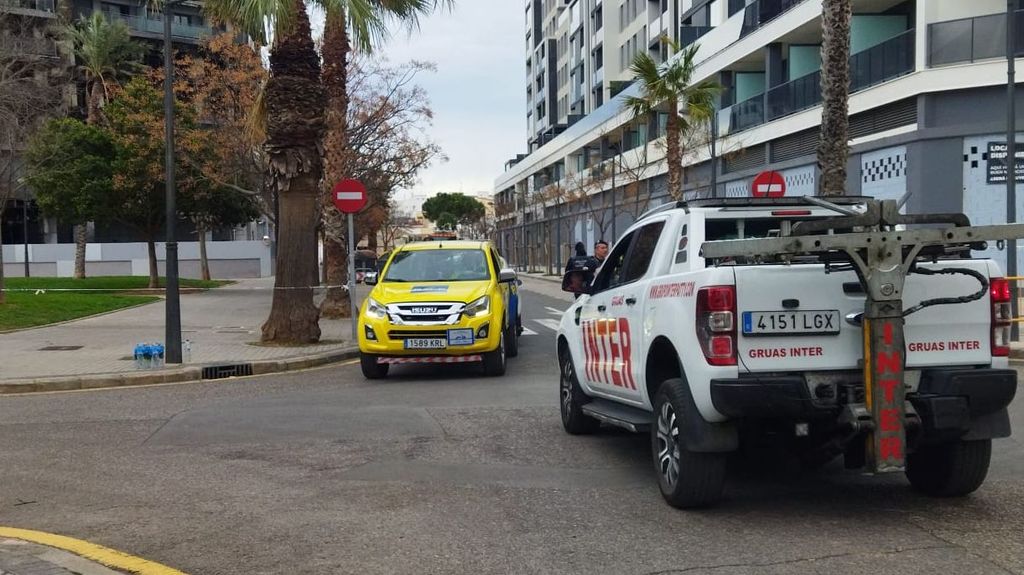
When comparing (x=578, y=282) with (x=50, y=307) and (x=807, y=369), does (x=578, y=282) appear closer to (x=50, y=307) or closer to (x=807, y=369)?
(x=807, y=369)

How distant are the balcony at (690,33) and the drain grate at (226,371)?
32.4 meters

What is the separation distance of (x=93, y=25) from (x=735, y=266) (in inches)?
1884

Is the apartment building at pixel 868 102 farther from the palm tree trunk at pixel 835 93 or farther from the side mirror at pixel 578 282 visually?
the side mirror at pixel 578 282

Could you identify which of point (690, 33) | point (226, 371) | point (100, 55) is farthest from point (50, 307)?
point (690, 33)

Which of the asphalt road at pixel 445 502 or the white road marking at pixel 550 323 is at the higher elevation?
the white road marking at pixel 550 323

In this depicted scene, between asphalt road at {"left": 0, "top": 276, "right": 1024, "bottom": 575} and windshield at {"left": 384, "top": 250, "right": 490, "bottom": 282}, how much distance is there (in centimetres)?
375

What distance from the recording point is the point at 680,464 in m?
5.53

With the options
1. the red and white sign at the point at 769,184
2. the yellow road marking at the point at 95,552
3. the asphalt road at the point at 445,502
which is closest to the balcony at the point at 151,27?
the red and white sign at the point at 769,184

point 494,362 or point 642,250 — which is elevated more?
point 642,250

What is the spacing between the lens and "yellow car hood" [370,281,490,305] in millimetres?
12086

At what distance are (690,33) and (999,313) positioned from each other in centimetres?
3892

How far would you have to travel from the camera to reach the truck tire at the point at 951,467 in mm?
5617

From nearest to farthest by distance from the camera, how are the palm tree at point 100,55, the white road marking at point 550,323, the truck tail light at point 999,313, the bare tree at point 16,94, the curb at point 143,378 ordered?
1. the truck tail light at point 999,313
2. the curb at point 143,378
3. the white road marking at point 550,323
4. the bare tree at point 16,94
5. the palm tree at point 100,55

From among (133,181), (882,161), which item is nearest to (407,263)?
(882,161)
